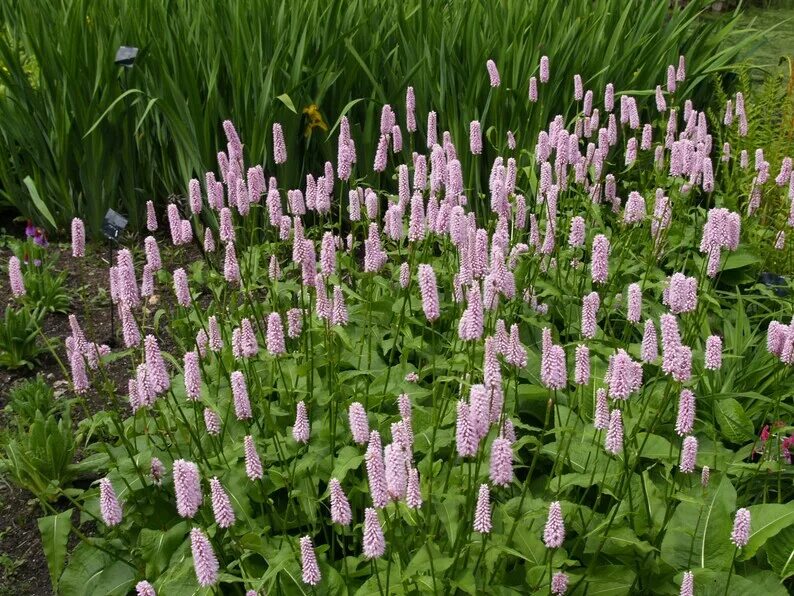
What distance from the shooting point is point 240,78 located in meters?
4.22

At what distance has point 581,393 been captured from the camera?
8.90ft

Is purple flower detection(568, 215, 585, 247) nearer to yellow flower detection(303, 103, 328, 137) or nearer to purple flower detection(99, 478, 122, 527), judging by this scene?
purple flower detection(99, 478, 122, 527)

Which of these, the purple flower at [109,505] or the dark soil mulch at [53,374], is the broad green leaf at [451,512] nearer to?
the purple flower at [109,505]

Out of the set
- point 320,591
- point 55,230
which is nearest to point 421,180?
point 320,591

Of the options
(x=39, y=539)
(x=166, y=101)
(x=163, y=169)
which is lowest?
(x=39, y=539)

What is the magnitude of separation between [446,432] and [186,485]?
3.15ft

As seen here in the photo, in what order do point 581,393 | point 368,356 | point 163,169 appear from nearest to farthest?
point 581,393
point 368,356
point 163,169

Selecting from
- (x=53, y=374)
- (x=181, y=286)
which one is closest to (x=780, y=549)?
(x=181, y=286)

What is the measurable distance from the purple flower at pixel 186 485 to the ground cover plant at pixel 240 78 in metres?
2.64

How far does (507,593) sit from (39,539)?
5.30 feet

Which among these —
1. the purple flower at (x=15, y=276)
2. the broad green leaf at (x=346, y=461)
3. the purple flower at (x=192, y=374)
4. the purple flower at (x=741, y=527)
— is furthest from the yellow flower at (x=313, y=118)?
the purple flower at (x=741, y=527)

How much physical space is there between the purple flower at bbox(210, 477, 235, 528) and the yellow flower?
2885mm

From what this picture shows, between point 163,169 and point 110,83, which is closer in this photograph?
point 110,83

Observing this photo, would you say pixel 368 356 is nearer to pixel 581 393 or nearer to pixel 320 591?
pixel 581 393
